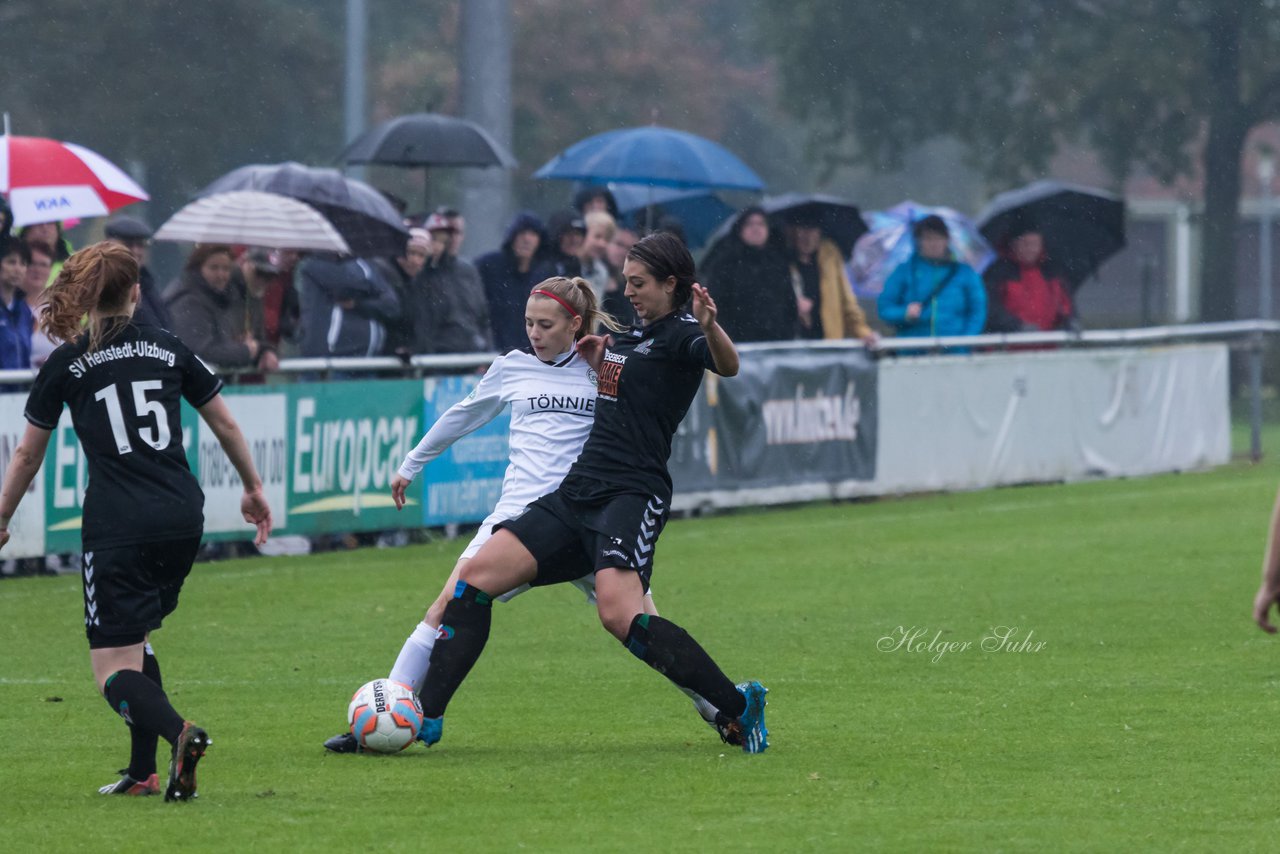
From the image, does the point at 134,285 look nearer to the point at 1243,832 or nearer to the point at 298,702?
the point at 298,702

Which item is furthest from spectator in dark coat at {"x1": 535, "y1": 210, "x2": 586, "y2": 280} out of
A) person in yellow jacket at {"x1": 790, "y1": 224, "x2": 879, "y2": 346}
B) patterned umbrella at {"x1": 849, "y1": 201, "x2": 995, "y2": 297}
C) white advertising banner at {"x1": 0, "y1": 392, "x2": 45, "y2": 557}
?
patterned umbrella at {"x1": 849, "y1": 201, "x2": 995, "y2": 297}

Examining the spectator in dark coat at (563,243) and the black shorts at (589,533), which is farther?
the spectator in dark coat at (563,243)

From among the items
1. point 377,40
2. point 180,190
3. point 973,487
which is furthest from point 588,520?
point 377,40

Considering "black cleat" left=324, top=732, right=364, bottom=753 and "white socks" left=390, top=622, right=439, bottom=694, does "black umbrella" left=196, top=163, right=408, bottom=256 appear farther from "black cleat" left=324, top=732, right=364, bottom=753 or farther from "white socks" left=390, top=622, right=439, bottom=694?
"black cleat" left=324, top=732, right=364, bottom=753

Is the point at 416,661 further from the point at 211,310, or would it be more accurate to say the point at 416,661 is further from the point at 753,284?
the point at 753,284

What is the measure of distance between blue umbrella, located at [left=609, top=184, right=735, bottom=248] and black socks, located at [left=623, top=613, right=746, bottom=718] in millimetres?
12257

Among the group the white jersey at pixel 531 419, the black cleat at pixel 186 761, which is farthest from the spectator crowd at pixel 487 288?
the black cleat at pixel 186 761

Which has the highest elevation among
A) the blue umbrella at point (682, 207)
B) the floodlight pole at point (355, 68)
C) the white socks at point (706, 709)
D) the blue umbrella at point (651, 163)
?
the floodlight pole at point (355, 68)

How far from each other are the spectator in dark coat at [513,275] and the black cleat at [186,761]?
384 inches

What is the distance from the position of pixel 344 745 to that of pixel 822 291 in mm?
11321

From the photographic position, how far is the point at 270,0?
137 ft

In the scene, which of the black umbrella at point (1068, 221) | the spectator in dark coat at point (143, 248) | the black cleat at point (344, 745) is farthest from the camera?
the black umbrella at point (1068, 221)

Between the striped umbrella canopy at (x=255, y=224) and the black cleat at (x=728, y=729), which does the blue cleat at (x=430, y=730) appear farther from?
the striped umbrella canopy at (x=255, y=224)

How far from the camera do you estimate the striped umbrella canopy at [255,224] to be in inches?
551
